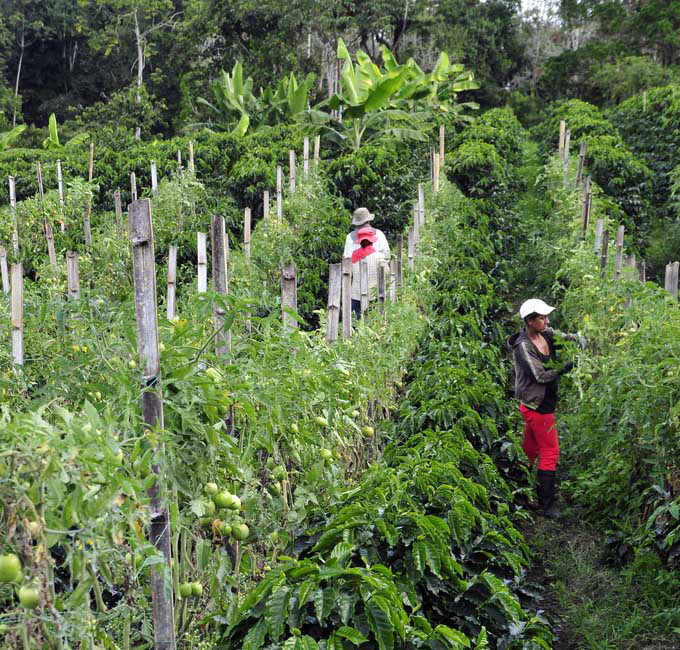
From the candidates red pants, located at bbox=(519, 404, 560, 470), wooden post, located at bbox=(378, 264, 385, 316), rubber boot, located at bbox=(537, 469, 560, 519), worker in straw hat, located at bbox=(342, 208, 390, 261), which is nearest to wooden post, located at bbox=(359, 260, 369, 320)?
wooden post, located at bbox=(378, 264, 385, 316)

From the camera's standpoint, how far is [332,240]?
1028 centimetres

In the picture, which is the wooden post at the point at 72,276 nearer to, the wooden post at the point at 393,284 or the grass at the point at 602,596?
→ the wooden post at the point at 393,284

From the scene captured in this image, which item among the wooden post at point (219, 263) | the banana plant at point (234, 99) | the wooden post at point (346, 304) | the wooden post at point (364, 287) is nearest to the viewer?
the wooden post at point (219, 263)

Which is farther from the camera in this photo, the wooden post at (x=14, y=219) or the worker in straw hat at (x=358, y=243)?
the wooden post at (x=14, y=219)

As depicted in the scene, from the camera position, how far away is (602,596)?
4.93 metres

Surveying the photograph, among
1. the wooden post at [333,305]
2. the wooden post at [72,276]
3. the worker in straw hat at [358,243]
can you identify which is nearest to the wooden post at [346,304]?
the wooden post at [333,305]

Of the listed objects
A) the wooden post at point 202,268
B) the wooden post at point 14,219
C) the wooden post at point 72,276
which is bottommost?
the wooden post at point 14,219

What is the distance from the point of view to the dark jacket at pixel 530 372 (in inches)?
234

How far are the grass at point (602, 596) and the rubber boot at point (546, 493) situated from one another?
31cm

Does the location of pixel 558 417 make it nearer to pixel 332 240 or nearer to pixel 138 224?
pixel 332 240

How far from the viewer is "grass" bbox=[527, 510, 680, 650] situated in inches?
174

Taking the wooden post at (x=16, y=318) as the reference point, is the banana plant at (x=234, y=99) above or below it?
above

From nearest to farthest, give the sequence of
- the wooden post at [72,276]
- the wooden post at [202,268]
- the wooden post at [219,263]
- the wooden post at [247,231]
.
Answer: the wooden post at [219,263]
the wooden post at [202,268]
the wooden post at [72,276]
the wooden post at [247,231]

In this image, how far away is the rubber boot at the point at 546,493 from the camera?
19.6 feet
